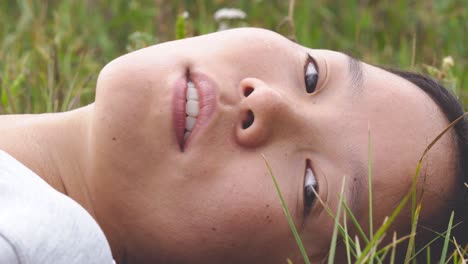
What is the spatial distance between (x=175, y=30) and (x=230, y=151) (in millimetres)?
2089

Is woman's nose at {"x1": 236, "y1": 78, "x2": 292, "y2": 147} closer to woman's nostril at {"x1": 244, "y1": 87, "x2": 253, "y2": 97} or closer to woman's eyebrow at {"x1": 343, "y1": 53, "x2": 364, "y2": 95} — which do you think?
woman's nostril at {"x1": 244, "y1": 87, "x2": 253, "y2": 97}

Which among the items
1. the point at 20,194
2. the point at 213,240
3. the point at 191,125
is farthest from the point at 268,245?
the point at 20,194

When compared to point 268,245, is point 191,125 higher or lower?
higher

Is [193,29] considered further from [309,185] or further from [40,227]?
[40,227]

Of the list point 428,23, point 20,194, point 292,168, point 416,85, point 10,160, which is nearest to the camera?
point 20,194

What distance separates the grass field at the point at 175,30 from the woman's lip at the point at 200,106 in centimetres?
116

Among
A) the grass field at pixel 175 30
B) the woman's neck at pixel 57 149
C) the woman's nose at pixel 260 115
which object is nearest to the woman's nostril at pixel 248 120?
the woman's nose at pixel 260 115

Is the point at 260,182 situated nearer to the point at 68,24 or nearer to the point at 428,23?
the point at 68,24

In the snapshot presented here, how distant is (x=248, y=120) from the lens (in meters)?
2.25

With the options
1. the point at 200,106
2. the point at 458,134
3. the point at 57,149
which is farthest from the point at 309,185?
the point at 57,149

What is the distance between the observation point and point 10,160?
2135 mm

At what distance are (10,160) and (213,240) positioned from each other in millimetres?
515

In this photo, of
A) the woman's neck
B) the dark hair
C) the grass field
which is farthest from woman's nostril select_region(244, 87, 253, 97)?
the grass field

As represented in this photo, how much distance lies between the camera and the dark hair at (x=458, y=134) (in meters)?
2.50
